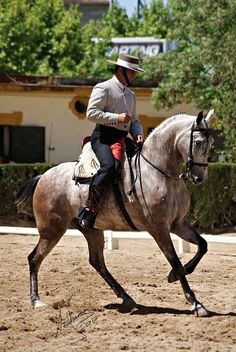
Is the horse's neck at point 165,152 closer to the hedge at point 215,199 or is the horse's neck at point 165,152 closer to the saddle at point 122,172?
the saddle at point 122,172

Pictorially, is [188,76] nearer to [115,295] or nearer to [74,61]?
[115,295]

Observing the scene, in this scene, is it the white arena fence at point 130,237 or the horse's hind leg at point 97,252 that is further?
the white arena fence at point 130,237

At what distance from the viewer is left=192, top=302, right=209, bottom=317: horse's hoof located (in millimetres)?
8102

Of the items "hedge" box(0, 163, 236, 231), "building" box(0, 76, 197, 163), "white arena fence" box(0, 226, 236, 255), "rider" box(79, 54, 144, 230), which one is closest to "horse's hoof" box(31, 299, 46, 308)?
"rider" box(79, 54, 144, 230)

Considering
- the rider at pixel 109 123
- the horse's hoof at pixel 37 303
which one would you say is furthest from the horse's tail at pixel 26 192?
the horse's hoof at pixel 37 303

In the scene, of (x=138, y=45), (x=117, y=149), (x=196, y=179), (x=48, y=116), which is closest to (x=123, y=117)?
(x=117, y=149)

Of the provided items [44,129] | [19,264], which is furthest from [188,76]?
[19,264]

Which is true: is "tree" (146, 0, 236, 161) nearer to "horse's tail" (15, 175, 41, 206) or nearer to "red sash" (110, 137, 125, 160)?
"horse's tail" (15, 175, 41, 206)

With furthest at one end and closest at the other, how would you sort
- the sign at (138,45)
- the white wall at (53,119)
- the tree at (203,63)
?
the sign at (138,45) → the white wall at (53,119) → the tree at (203,63)

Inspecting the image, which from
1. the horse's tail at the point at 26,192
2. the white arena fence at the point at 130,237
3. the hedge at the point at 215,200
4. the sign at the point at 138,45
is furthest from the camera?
the sign at the point at 138,45

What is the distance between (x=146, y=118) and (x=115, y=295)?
49.4 ft

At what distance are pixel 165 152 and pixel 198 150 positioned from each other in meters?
0.51

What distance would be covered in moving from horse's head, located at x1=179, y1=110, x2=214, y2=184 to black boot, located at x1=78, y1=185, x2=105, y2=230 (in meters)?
1.00

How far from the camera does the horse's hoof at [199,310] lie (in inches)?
319
